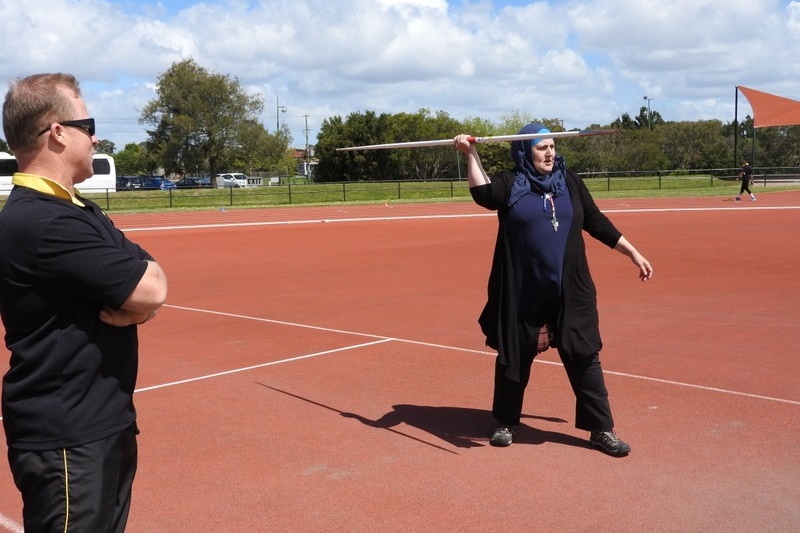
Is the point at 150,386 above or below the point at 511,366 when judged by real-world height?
below

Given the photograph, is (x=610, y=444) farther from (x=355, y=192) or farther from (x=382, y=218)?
(x=355, y=192)

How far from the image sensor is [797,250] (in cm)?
1738

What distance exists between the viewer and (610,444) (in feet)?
18.4

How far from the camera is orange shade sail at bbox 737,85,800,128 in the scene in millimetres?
51344

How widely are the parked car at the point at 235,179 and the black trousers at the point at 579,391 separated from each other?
240 feet

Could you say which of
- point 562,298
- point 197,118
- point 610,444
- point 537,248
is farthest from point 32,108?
point 197,118

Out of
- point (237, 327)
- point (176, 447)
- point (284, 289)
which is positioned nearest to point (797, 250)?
point (284, 289)

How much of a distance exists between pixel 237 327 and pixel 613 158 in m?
70.7

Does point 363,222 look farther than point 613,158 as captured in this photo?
No

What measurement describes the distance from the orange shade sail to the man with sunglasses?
53.6 metres

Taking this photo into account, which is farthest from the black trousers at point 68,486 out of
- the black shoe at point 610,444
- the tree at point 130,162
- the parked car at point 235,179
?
the tree at point 130,162

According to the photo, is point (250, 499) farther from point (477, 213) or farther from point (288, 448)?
point (477, 213)

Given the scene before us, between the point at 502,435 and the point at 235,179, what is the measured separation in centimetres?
7831

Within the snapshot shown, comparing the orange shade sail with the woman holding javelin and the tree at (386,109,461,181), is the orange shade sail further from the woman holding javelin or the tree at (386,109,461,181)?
the woman holding javelin
